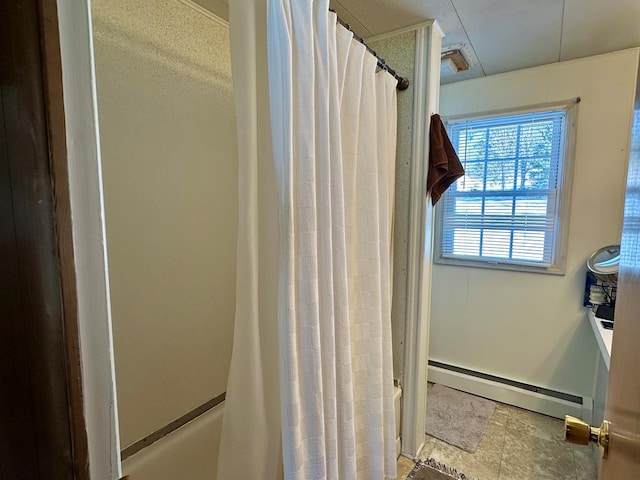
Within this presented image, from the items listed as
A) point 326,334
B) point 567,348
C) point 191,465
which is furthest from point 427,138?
point 191,465

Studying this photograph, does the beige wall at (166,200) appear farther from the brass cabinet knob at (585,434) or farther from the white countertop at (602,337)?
the white countertop at (602,337)

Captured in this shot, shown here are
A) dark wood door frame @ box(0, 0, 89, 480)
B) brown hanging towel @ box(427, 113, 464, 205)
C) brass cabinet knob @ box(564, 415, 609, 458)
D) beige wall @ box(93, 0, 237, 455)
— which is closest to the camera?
dark wood door frame @ box(0, 0, 89, 480)

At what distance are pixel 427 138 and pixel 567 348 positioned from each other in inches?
68.1

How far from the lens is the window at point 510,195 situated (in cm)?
212

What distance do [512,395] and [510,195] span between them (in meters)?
1.43

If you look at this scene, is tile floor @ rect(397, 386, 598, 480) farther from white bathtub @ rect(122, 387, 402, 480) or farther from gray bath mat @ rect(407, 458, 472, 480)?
white bathtub @ rect(122, 387, 402, 480)

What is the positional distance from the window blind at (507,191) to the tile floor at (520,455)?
3.52ft

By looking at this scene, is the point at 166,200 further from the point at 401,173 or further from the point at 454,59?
the point at 454,59

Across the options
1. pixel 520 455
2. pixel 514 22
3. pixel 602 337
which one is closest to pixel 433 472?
pixel 520 455

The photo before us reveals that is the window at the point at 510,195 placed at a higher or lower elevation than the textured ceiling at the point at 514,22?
lower

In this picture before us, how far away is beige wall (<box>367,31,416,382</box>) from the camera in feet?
→ 5.48

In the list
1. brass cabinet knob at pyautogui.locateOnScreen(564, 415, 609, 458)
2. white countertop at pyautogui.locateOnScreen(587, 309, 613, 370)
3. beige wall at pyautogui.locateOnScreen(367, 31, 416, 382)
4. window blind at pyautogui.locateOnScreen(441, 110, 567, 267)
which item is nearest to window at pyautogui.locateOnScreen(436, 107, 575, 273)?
Answer: window blind at pyautogui.locateOnScreen(441, 110, 567, 267)

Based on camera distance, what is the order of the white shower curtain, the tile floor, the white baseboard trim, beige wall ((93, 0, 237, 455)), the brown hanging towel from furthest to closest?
1. the white baseboard trim
2. the tile floor
3. the brown hanging towel
4. beige wall ((93, 0, 237, 455))
5. the white shower curtain

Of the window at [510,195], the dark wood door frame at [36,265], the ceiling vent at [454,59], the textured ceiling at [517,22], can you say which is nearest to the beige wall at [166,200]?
the textured ceiling at [517,22]
